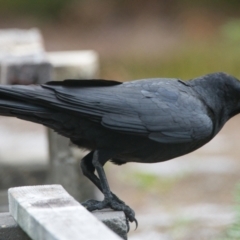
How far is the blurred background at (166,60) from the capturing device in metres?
6.37

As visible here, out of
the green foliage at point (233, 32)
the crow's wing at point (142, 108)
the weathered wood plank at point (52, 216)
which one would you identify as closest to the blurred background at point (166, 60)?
the green foliage at point (233, 32)

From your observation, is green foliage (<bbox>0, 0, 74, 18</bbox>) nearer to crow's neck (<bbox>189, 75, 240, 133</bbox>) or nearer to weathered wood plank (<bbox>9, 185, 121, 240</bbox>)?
crow's neck (<bbox>189, 75, 240, 133</bbox>)

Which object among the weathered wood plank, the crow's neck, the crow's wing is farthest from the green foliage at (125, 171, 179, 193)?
the weathered wood plank

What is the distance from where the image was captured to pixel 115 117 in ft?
11.0

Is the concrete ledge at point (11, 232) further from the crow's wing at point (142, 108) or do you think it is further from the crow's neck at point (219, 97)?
the crow's neck at point (219, 97)

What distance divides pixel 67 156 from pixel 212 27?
560 inches

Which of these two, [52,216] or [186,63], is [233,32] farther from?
[52,216]

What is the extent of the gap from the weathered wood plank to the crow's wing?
1.44 feet

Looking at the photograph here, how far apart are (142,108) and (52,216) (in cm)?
106

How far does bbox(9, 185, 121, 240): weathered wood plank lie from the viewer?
7.50ft

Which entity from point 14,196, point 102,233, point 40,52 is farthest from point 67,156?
point 102,233

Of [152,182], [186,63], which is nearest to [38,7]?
[186,63]

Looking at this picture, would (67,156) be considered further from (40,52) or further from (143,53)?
(143,53)

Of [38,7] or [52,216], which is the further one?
[38,7]
